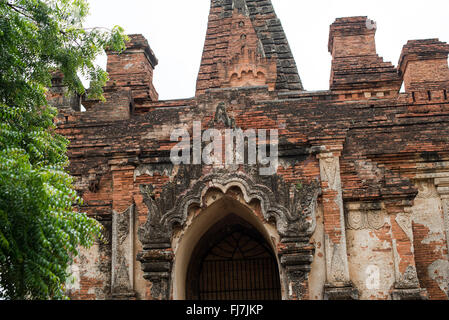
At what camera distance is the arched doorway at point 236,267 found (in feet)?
36.9

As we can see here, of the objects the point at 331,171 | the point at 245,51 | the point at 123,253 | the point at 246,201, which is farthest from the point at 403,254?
the point at 245,51

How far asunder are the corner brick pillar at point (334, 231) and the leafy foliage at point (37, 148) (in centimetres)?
368

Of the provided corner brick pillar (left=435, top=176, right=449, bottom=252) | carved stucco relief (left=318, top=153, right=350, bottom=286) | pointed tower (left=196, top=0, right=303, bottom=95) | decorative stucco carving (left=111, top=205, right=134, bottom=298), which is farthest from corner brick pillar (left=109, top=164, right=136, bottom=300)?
corner brick pillar (left=435, top=176, right=449, bottom=252)

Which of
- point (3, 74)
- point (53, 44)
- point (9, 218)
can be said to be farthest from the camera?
point (53, 44)

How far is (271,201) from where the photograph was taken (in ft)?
30.2

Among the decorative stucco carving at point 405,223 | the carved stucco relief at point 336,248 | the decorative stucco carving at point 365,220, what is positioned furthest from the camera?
the decorative stucco carving at point 365,220

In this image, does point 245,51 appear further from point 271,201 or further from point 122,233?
point 122,233

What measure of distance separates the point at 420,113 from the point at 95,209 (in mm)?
6160

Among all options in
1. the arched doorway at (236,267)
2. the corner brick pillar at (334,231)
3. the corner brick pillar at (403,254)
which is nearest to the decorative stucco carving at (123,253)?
the arched doorway at (236,267)

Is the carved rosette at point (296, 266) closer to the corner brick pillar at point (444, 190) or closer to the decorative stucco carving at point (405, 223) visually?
the decorative stucco carving at point (405, 223)

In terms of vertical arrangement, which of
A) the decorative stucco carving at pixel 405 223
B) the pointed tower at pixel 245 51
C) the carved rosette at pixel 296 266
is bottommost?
the carved rosette at pixel 296 266
